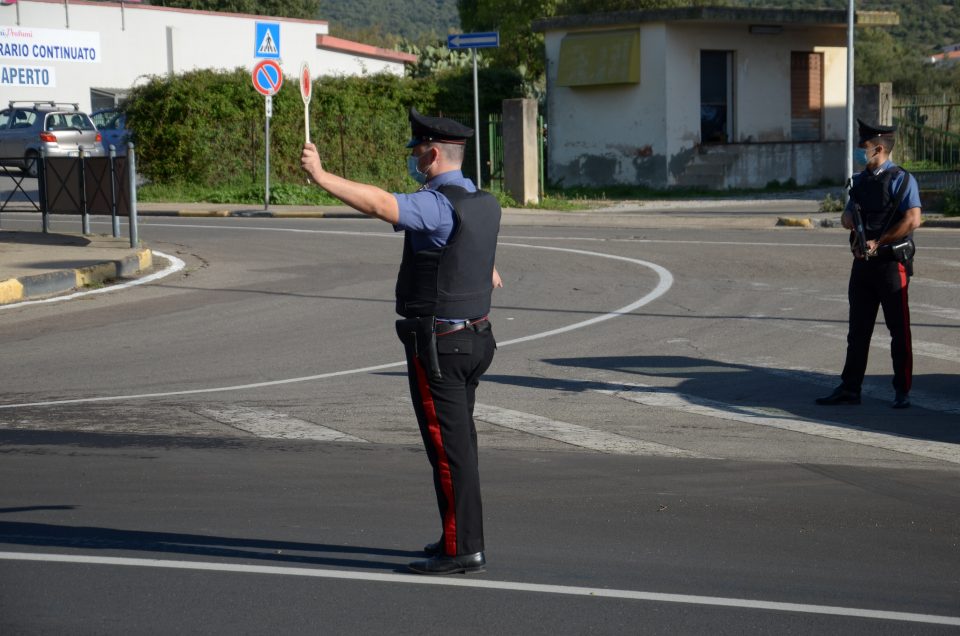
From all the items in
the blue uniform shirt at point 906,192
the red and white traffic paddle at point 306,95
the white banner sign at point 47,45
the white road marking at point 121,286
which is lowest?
the white road marking at point 121,286

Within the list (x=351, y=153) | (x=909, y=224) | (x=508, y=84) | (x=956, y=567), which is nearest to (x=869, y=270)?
(x=909, y=224)

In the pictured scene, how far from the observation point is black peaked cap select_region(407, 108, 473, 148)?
16.6 feet

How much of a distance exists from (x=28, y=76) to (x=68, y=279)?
31.7m

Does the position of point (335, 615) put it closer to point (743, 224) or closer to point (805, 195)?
point (743, 224)

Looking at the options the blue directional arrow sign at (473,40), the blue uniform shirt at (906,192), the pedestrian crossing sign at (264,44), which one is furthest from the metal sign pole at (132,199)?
the blue uniform shirt at (906,192)

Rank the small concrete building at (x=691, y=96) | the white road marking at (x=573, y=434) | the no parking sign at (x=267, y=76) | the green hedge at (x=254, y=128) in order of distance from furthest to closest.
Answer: the small concrete building at (x=691, y=96), the green hedge at (x=254, y=128), the no parking sign at (x=267, y=76), the white road marking at (x=573, y=434)

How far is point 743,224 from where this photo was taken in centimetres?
2281

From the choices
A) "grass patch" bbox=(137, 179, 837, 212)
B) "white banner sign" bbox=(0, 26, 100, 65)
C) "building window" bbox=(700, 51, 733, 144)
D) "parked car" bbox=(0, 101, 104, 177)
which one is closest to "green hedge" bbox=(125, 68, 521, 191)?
"grass patch" bbox=(137, 179, 837, 212)

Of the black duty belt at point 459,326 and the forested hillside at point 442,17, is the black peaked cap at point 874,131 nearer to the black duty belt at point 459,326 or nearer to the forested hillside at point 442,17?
the black duty belt at point 459,326

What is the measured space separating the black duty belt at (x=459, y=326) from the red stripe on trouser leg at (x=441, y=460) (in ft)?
0.53

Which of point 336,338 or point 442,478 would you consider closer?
point 442,478

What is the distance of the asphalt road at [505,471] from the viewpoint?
4.92 meters

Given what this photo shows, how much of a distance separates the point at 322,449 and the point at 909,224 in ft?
14.0

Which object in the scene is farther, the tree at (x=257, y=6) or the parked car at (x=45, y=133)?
the tree at (x=257, y=6)
